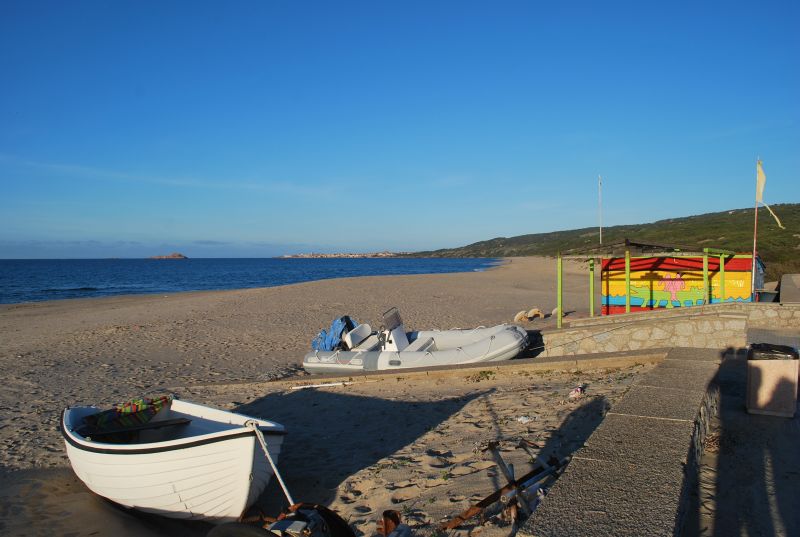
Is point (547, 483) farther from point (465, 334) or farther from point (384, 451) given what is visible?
point (465, 334)

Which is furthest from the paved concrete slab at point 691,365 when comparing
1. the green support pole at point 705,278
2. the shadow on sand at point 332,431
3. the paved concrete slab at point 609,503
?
the green support pole at point 705,278

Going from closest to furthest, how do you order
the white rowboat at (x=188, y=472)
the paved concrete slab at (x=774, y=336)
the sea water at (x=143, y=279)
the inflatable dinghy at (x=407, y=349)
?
1. the white rowboat at (x=188, y=472)
2. the paved concrete slab at (x=774, y=336)
3. the inflatable dinghy at (x=407, y=349)
4. the sea water at (x=143, y=279)

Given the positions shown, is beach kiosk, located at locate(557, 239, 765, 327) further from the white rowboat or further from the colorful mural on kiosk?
the white rowboat

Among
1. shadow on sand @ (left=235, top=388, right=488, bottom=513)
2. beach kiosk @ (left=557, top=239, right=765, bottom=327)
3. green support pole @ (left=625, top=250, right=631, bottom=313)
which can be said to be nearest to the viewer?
shadow on sand @ (left=235, top=388, right=488, bottom=513)

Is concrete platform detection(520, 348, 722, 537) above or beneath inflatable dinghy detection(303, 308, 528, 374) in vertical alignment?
above

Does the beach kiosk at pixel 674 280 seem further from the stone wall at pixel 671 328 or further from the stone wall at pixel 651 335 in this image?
the stone wall at pixel 651 335

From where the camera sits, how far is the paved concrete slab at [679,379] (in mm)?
4996

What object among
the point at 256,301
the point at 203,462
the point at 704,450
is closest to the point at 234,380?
the point at 203,462

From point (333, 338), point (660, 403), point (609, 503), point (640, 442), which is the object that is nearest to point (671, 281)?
point (333, 338)

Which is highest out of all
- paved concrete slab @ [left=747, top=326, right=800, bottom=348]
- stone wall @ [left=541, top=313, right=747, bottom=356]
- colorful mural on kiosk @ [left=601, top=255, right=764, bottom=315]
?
colorful mural on kiosk @ [left=601, top=255, right=764, bottom=315]

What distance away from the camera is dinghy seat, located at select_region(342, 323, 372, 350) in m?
12.0

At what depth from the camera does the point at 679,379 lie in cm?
525

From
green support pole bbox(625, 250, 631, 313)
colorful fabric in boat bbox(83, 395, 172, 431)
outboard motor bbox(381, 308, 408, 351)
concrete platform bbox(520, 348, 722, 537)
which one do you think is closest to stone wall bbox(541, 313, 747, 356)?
outboard motor bbox(381, 308, 408, 351)

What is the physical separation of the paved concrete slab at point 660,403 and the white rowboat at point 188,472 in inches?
122
